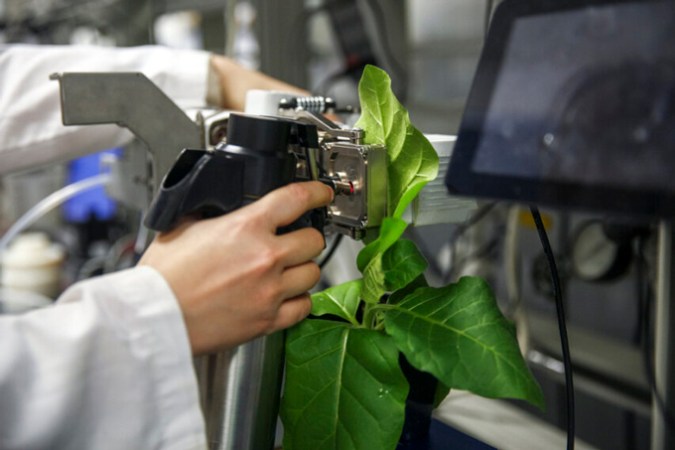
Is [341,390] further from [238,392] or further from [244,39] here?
[244,39]

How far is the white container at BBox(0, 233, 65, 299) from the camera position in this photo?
1434 millimetres

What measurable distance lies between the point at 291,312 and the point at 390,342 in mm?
70

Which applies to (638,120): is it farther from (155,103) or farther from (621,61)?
(155,103)

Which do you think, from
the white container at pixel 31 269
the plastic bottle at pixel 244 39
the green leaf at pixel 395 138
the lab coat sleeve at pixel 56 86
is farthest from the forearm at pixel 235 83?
the plastic bottle at pixel 244 39

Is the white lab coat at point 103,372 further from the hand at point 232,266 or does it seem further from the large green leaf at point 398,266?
the large green leaf at point 398,266

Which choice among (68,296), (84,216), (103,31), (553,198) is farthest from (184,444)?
(103,31)

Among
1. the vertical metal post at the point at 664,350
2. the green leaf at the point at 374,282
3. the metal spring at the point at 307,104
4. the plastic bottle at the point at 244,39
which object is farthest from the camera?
the plastic bottle at the point at 244,39

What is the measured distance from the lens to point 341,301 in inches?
19.0

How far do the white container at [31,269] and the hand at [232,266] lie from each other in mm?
1173

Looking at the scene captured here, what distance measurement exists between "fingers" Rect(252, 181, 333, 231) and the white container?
1.22 metres

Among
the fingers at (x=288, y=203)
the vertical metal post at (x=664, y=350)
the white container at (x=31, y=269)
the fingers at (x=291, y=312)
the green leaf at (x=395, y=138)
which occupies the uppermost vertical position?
the green leaf at (x=395, y=138)

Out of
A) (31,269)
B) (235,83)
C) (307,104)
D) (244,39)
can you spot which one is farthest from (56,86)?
(244,39)

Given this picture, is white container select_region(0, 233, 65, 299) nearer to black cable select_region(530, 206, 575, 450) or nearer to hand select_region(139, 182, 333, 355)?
hand select_region(139, 182, 333, 355)

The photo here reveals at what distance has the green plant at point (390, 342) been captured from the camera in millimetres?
383
